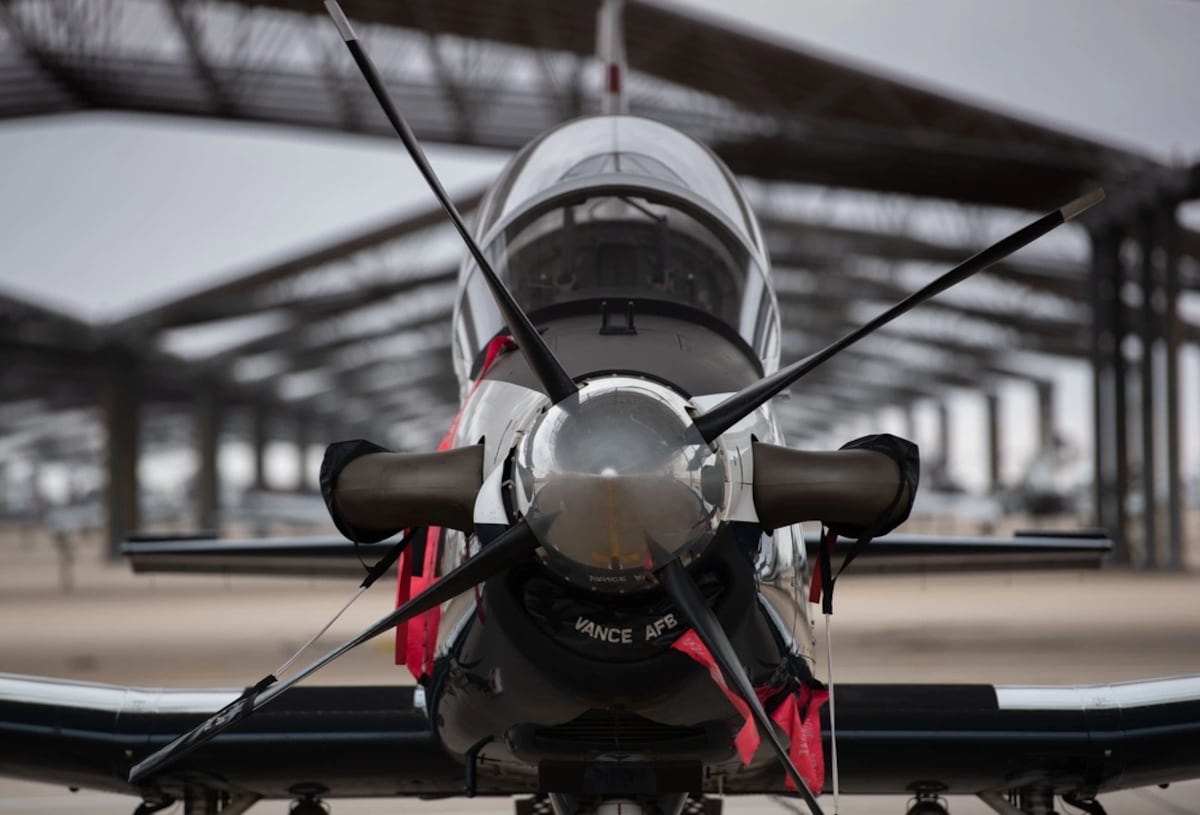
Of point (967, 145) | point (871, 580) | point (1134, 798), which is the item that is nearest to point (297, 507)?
point (871, 580)

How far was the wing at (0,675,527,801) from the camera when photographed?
402cm

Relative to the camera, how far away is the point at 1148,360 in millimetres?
24438

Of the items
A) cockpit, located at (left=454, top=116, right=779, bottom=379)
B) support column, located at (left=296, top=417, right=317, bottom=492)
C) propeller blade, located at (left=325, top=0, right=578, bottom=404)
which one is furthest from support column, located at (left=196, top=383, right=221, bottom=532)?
propeller blade, located at (left=325, top=0, right=578, bottom=404)

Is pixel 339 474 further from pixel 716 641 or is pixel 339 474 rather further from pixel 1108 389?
→ pixel 1108 389

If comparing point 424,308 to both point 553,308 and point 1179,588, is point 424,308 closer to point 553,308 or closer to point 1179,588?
point 1179,588

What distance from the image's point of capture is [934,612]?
1816cm

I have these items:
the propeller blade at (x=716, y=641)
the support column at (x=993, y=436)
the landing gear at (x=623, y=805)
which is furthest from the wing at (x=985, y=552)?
the support column at (x=993, y=436)

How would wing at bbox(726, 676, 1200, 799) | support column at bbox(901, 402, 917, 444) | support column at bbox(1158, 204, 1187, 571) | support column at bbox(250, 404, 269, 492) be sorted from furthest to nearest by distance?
support column at bbox(901, 402, 917, 444)
support column at bbox(250, 404, 269, 492)
support column at bbox(1158, 204, 1187, 571)
wing at bbox(726, 676, 1200, 799)

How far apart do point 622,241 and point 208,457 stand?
117ft

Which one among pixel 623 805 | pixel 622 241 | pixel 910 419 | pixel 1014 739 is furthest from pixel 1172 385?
Answer: pixel 910 419

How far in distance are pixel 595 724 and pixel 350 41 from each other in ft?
6.22

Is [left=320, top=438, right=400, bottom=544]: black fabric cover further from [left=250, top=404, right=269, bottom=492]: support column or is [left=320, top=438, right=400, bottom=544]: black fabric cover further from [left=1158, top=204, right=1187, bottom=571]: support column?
[left=250, top=404, right=269, bottom=492]: support column

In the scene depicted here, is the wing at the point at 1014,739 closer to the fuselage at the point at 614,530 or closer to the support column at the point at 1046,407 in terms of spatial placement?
the fuselage at the point at 614,530

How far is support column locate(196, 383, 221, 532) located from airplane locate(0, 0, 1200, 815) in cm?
3276
